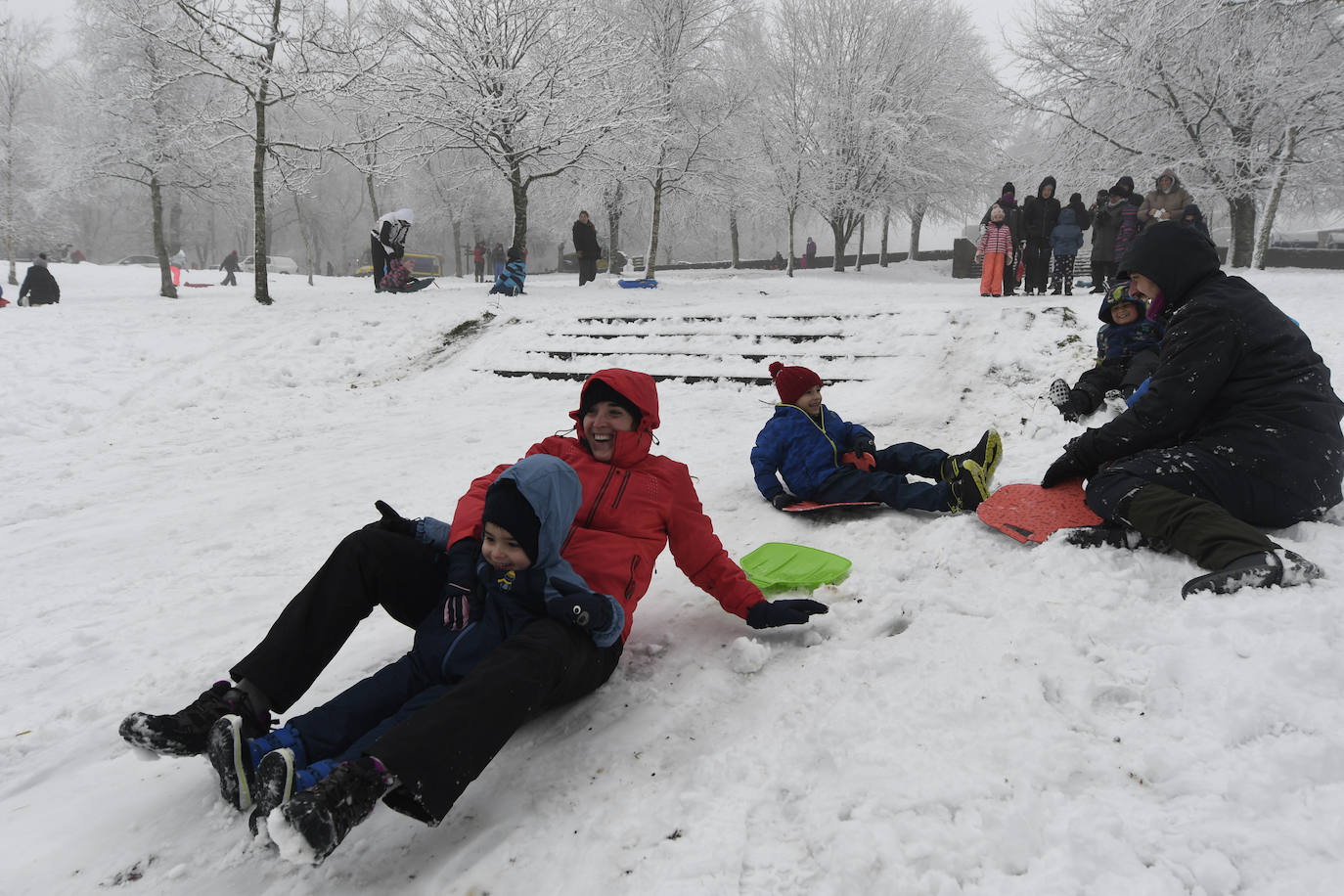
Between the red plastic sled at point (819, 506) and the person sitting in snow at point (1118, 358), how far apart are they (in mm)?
2169

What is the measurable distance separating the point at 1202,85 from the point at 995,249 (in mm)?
7045

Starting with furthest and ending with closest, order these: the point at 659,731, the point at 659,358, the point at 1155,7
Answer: the point at 1155,7 → the point at 659,358 → the point at 659,731

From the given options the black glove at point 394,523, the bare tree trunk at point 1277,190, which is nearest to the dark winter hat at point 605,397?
the black glove at point 394,523

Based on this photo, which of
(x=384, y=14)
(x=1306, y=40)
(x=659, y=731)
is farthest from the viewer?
(x=384, y=14)

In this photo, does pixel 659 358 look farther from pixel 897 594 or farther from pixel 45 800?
pixel 45 800

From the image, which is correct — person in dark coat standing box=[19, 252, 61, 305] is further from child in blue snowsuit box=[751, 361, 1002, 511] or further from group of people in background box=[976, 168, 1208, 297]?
group of people in background box=[976, 168, 1208, 297]

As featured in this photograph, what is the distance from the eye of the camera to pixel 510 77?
13898 millimetres

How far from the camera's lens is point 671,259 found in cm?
4597

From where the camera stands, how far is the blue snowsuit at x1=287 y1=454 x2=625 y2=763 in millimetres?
1964

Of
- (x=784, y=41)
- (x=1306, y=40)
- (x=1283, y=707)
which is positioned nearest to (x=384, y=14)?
(x=784, y=41)

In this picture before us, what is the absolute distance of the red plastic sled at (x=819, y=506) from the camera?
13.2ft

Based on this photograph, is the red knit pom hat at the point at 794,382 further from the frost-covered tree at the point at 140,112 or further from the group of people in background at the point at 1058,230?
the frost-covered tree at the point at 140,112

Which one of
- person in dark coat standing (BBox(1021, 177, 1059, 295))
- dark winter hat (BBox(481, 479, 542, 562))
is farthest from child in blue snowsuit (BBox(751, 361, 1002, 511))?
person in dark coat standing (BBox(1021, 177, 1059, 295))

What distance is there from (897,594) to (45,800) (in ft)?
9.27
